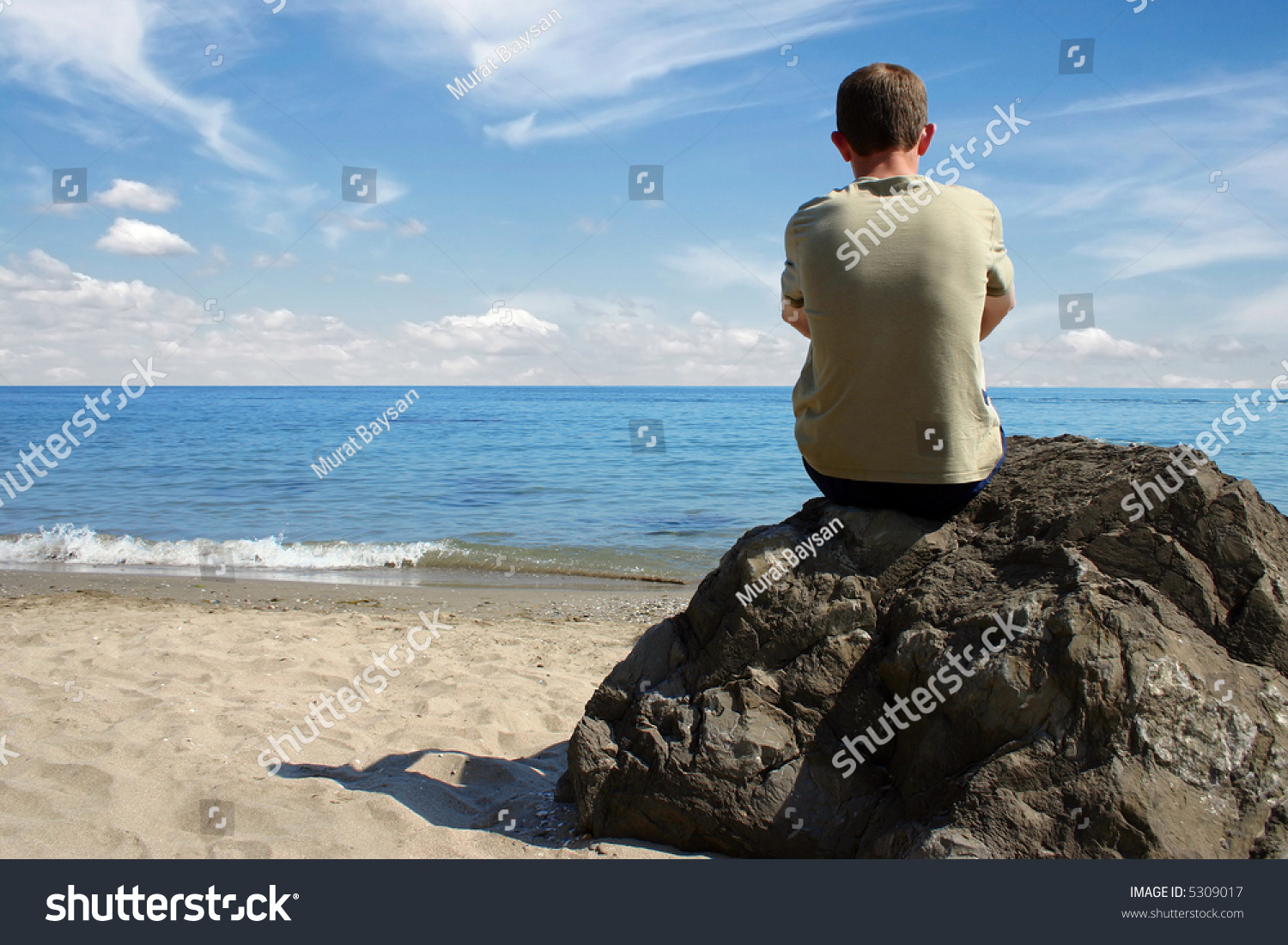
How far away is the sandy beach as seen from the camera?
109 inches

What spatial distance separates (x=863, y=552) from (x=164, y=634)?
201 inches

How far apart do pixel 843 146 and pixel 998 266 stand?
0.63m

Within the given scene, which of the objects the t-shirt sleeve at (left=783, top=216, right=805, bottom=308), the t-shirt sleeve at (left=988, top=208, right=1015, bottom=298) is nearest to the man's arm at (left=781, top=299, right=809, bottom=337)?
the t-shirt sleeve at (left=783, top=216, right=805, bottom=308)

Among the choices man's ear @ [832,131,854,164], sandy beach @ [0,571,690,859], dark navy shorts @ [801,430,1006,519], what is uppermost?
man's ear @ [832,131,854,164]

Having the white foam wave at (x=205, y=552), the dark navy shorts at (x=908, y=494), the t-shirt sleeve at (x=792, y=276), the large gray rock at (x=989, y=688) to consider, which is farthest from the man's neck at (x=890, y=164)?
the white foam wave at (x=205, y=552)

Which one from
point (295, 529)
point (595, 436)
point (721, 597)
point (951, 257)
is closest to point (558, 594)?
point (295, 529)

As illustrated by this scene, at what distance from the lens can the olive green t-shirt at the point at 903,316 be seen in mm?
2383

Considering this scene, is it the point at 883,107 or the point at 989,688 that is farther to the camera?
the point at 883,107

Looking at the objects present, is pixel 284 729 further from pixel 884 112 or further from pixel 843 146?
pixel 884 112

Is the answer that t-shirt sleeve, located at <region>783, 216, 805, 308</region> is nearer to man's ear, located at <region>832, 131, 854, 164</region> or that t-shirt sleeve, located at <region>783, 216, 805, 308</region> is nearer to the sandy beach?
man's ear, located at <region>832, 131, 854, 164</region>

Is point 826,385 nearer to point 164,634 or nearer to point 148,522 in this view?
point 164,634

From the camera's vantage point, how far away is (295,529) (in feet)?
36.5

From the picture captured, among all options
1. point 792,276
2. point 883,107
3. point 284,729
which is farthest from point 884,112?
point 284,729

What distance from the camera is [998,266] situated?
2.48m
